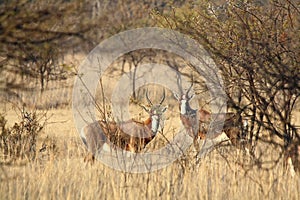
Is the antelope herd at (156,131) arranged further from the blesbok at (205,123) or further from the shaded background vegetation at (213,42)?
the shaded background vegetation at (213,42)

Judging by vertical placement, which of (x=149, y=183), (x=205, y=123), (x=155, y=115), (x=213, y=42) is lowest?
(x=149, y=183)

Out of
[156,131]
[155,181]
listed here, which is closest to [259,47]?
[155,181]

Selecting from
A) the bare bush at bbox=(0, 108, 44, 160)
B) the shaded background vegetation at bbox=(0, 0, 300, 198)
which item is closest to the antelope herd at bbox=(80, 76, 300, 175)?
the shaded background vegetation at bbox=(0, 0, 300, 198)

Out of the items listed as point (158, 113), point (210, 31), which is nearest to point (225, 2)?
point (210, 31)

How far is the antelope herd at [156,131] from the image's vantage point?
6450mm

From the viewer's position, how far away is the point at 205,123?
859 cm

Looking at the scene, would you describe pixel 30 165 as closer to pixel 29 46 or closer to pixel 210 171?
pixel 29 46

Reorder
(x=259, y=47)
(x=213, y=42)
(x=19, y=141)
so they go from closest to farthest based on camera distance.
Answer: (x=259, y=47) < (x=213, y=42) < (x=19, y=141)

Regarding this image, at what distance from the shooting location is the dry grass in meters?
5.01

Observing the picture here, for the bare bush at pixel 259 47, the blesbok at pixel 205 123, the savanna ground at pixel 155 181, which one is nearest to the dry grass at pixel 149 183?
the savanna ground at pixel 155 181

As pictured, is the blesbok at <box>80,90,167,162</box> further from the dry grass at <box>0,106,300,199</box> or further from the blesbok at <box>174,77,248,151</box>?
the dry grass at <box>0,106,300,199</box>

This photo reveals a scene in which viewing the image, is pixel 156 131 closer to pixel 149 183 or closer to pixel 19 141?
pixel 19 141

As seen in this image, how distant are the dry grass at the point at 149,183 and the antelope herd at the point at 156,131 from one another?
22.8 inches

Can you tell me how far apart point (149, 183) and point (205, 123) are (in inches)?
141
